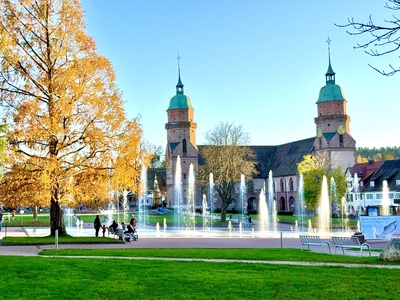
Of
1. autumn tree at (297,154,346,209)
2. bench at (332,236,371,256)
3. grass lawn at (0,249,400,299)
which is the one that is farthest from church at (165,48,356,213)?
grass lawn at (0,249,400,299)

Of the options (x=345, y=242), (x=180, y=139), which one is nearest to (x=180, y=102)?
(x=180, y=139)

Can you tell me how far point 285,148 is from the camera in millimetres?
105812

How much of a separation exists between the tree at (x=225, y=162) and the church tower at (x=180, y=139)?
35473 millimetres

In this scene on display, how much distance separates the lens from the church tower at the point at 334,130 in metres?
89.0

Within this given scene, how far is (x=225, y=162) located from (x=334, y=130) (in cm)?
3925

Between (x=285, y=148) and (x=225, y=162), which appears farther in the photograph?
(x=285, y=148)

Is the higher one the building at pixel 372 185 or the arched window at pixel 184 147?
the arched window at pixel 184 147

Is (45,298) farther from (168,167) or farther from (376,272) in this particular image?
(168,167)

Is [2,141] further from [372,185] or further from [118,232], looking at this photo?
[372,185]

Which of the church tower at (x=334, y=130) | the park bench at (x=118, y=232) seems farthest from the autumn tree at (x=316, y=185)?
the park bench at (x=118, y=232)

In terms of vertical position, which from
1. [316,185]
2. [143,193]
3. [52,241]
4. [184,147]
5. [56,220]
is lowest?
[52,241]

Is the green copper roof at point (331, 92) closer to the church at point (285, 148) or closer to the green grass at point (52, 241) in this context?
the church at point (285, 148)

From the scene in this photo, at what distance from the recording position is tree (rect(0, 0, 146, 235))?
25.6 m

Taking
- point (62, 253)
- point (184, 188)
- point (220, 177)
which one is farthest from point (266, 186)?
point (62, 253)
